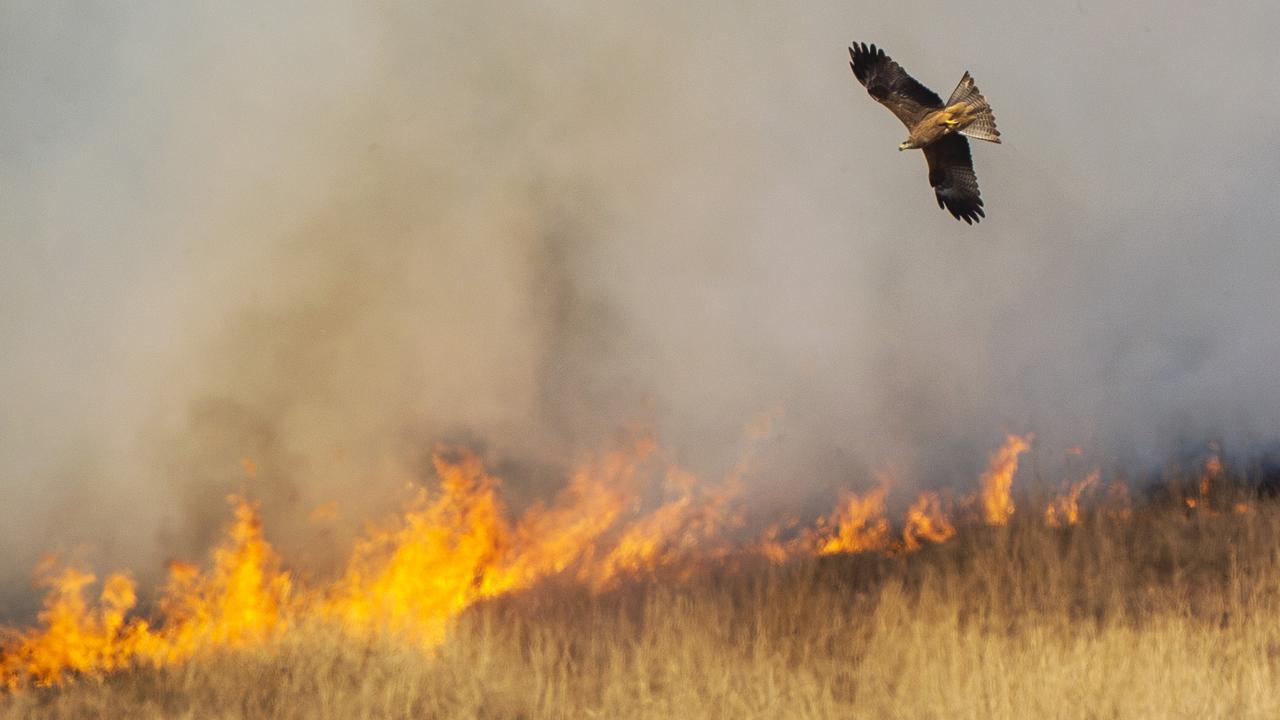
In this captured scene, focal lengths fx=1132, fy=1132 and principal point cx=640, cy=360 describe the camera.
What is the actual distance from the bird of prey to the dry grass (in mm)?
2917

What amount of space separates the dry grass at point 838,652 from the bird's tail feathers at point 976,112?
3112mm

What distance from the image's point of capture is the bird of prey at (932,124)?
25.4ft

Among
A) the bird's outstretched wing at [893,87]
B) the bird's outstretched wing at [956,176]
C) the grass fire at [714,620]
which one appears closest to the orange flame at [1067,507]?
the grass fire at [714,620]

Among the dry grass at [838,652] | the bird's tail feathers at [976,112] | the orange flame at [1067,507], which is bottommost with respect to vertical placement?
the dry grass at [838,652]

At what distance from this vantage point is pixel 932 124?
772 centimetres

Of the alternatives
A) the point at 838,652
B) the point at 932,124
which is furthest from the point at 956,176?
the point at 838,652

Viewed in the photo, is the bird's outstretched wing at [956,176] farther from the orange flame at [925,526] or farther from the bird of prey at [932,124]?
the orange flame at [925,526]

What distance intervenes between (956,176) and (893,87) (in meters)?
0.82

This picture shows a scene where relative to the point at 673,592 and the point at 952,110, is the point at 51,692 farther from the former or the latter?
the point at 952,110

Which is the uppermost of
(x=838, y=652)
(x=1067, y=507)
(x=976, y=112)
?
(x=976, y=112)

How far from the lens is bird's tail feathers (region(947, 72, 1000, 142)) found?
23.7ft

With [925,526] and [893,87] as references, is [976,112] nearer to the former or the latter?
[893,87]

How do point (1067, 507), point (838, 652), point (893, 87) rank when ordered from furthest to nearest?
point (1067, 507) < point (893, 87) < point (838, 652)

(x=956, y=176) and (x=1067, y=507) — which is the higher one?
(x=956, y=176)
